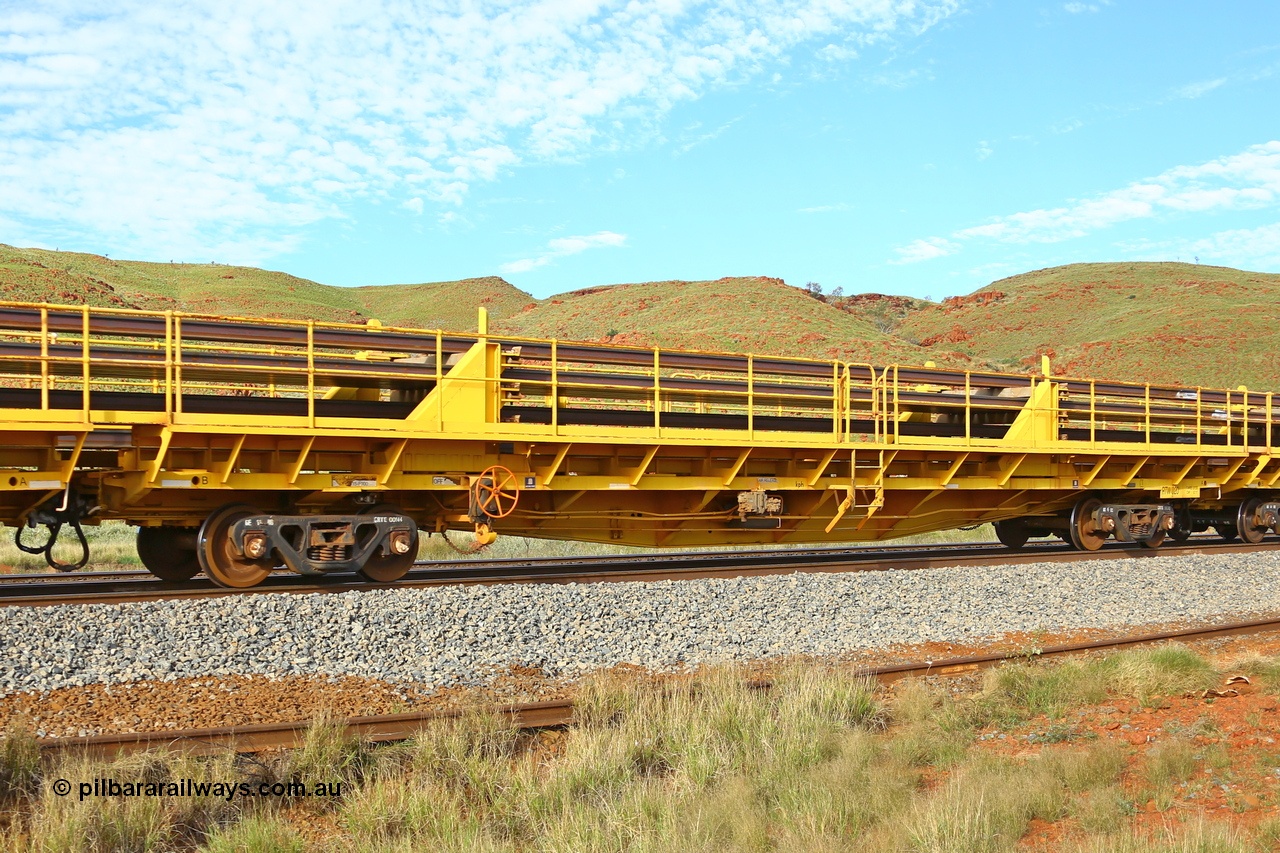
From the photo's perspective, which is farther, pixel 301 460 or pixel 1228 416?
pixel 1228 416

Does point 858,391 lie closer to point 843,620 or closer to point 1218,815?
point 843,620

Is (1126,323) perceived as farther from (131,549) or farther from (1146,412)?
(131,549)

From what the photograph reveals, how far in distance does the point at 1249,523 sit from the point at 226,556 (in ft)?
60.2

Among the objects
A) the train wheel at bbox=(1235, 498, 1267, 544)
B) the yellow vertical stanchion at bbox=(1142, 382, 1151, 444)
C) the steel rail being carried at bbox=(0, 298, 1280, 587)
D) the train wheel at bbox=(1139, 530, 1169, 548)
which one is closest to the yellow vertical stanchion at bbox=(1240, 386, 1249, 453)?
the train wheel at bbox=(1235, 498, 1267, 544)

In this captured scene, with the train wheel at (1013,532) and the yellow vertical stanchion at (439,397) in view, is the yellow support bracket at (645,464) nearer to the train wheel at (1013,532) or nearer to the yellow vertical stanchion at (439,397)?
the yellow vertical stanchion at (439,397)

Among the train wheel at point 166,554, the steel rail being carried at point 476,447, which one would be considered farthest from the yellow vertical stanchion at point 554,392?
the train wheel at point 166,554

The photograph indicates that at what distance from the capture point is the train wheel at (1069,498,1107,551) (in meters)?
16.8

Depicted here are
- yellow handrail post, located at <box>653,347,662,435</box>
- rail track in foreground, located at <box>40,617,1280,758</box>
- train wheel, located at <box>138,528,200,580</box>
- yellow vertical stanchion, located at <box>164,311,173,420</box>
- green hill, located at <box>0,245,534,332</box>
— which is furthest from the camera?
green hill, located at <box>0,245,534,332</box>

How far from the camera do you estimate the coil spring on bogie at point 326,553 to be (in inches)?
407

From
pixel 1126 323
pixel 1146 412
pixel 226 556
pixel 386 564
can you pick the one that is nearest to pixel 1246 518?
pixel 1146 412

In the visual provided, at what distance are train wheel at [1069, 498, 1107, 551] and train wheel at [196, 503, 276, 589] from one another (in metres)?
13.0

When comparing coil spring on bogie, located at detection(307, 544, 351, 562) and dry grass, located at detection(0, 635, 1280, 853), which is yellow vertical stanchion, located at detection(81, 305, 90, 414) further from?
dry grass, located at detection(0, 635, 1280, 853)

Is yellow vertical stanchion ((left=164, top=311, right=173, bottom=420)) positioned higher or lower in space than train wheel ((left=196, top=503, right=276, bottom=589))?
higher

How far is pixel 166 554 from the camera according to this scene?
36.4 ft
